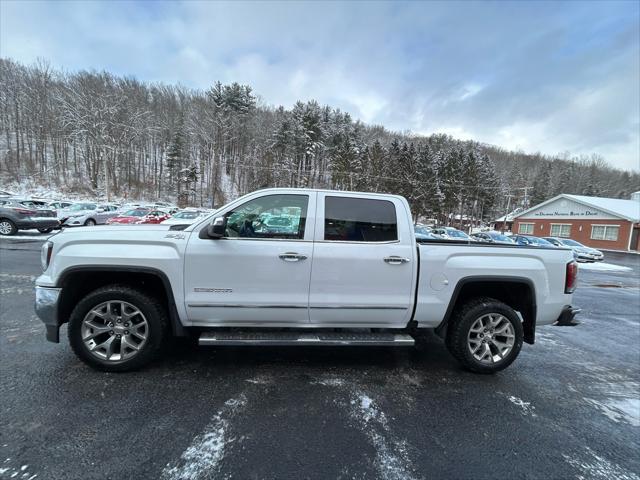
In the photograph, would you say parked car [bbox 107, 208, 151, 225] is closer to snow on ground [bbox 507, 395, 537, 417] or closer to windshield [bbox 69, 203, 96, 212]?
windshield [bbox 69, 203, 96, 212]

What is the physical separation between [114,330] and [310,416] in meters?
2.13

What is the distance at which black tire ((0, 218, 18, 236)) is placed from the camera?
15.2m

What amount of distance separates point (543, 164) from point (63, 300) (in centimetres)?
9618

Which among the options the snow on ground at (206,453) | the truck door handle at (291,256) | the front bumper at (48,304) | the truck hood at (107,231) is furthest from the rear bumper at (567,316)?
the front bumper at (48,304)

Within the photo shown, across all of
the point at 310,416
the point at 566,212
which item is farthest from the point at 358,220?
the point at 566,212

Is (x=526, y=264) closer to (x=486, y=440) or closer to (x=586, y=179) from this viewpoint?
Answer: (x=486, y=440)

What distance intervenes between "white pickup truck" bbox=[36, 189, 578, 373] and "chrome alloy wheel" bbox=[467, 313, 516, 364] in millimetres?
11

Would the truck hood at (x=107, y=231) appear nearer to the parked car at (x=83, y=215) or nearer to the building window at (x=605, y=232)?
the parked car at (x=83, y=215)

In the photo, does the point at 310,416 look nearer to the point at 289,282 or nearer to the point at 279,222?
the point at 289,282

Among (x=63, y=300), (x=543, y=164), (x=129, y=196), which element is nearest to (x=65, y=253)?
(x=63, y=300)

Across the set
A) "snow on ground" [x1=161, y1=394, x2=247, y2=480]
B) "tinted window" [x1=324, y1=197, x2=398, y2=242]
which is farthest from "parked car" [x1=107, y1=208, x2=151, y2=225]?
"snow on ground" [x1=161, y1=394, x2=247, y2=480]

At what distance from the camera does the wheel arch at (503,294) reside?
131 inches

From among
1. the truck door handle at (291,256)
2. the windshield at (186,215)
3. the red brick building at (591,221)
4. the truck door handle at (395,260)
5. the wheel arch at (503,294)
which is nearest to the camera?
the truck door handle at (291,256)

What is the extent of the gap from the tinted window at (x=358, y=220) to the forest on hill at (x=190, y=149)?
1618 inches
